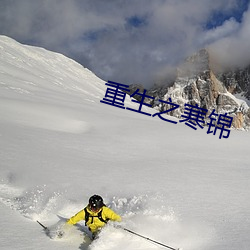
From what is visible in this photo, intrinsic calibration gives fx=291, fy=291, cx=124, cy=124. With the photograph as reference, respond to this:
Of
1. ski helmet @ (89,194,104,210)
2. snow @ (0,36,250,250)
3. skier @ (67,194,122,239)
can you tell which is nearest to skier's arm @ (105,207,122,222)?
skier @ (67,194,122,239)

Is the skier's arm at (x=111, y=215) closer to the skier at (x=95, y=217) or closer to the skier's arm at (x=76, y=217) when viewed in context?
the skier at (x=95, y=217)

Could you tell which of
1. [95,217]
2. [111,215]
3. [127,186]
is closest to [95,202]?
[95,217]

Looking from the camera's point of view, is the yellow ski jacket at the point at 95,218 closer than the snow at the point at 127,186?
No

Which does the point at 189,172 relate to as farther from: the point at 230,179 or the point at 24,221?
the point at 24,221

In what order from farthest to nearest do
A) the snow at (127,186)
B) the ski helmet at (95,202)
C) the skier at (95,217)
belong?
the skier at (95,217) → the ski helmet at (95,202) → the snow at (127,186)

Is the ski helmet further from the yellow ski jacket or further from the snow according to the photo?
the snow

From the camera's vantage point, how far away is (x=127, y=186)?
7.84 meters

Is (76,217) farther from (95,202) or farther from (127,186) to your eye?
(127,186)

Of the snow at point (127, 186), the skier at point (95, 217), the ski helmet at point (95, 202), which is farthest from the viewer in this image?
the skier at point (95, 217)

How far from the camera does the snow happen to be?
5.37 m

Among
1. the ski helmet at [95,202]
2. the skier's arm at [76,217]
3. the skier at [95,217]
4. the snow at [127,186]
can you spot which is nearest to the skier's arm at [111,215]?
the skier at [95,217]

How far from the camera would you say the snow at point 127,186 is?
5.37 m

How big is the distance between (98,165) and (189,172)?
2.93 m

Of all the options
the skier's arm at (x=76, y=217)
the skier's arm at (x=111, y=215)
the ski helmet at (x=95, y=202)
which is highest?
the ski helmet at (x=95, y=202)
